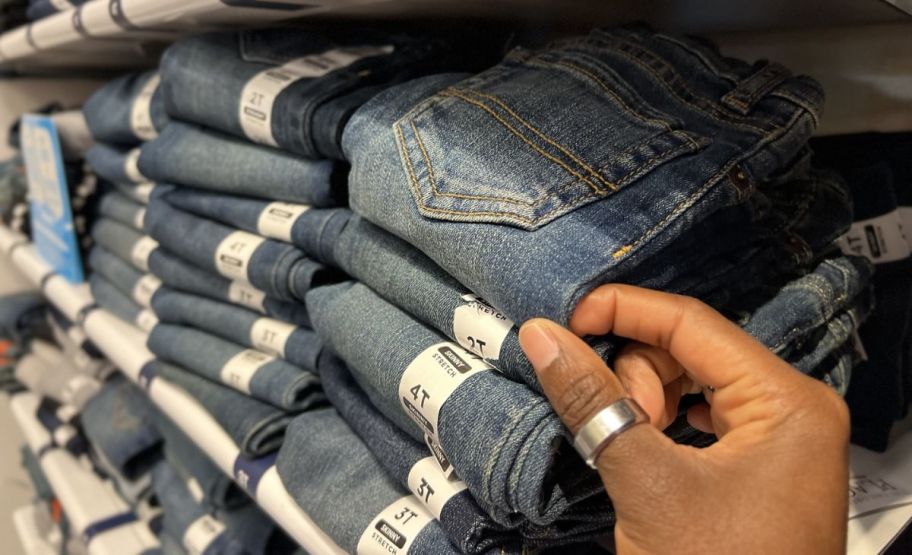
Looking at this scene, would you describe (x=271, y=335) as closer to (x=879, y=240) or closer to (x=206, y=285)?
(x=206, y=285)

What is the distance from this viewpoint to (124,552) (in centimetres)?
115

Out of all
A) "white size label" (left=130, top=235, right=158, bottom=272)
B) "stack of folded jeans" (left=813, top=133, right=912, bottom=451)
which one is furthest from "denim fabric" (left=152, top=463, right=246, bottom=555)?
"stack of folded jeans" (left=813, top=133, right=912, bottom=451)

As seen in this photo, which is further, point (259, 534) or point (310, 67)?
point (259, 534)

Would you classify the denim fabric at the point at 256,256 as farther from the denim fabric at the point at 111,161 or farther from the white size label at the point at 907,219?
the white size label at the point at 907,219

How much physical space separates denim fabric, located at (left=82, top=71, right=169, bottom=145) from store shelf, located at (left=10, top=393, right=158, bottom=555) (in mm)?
728

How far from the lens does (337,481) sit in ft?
1.86

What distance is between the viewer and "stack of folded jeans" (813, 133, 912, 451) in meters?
0.59

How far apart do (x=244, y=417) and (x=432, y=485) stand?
0.30 m

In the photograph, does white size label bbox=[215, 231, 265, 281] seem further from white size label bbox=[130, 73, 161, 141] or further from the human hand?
the human hand

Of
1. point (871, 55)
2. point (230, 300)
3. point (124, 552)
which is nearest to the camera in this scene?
point (871, 55)

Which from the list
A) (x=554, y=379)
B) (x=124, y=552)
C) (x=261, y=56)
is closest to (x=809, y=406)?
(x=554, y=379)

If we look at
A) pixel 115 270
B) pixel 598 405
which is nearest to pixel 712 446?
pixel 598 405

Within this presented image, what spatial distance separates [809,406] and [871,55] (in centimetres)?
49

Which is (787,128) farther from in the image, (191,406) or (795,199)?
(191,406)
